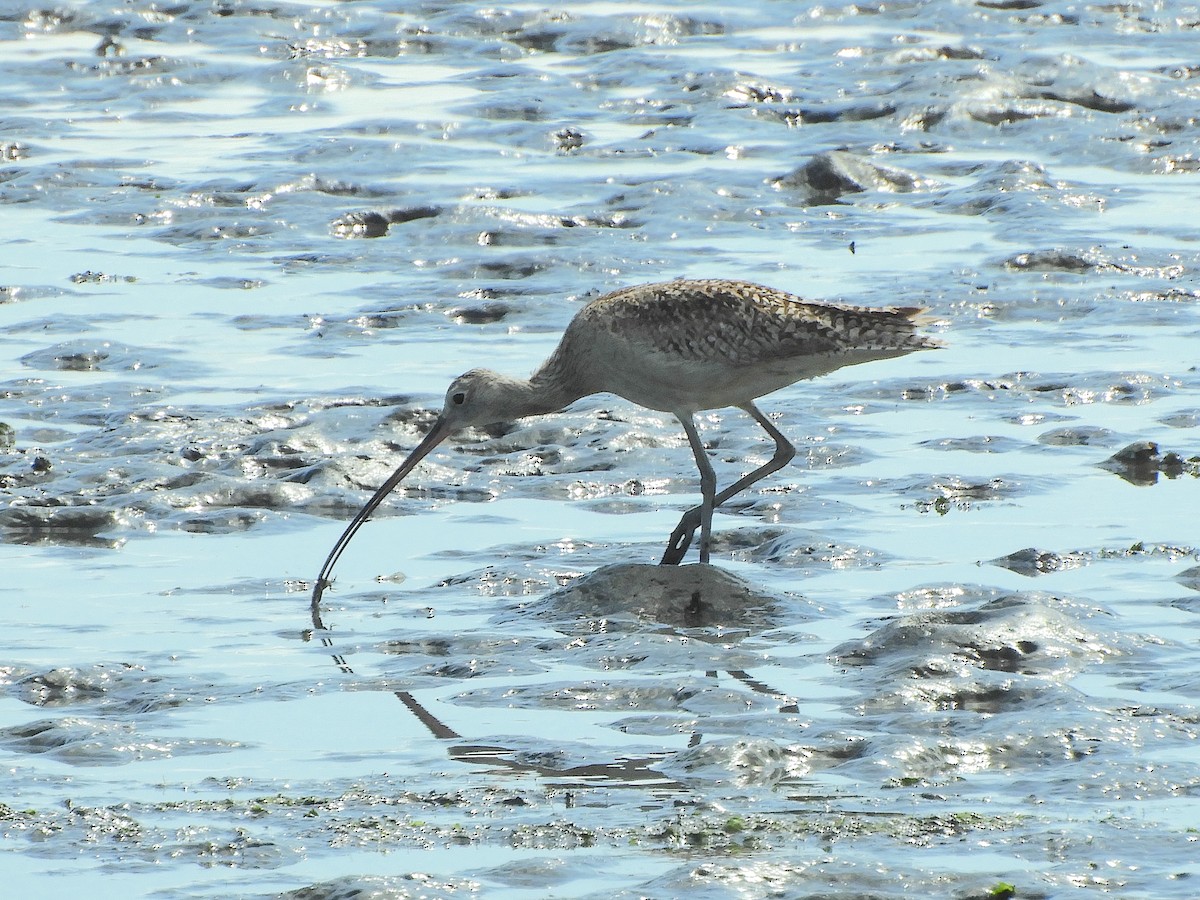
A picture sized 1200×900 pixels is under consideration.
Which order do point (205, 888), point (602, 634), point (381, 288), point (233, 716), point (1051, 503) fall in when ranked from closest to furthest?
point (205, 888), point (233, 716), point (602, 634), point (1051, 503), point (381, 288)

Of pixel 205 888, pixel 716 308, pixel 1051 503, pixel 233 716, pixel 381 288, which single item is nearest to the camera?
pixel 205 888

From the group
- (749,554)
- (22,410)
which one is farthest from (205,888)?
(22,410)

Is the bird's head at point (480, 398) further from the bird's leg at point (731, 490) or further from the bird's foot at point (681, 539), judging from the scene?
the bird's foot at point (681, 539)

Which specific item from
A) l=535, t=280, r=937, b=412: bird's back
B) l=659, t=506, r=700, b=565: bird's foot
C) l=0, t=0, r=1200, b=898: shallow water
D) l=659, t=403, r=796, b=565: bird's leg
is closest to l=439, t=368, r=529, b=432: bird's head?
l=0, t=0, r=1200, b=898: shallow water

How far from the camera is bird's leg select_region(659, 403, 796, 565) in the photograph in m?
8.89

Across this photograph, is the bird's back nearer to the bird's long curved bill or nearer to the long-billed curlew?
the long-billed curlew

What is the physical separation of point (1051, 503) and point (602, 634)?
2578 millimetres

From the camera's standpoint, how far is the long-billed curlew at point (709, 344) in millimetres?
9000

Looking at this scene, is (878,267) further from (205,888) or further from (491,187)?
(205,888)

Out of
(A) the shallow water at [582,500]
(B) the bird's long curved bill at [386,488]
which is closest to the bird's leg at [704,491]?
(A) the shallow water at [582,500]

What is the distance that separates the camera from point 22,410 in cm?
1123

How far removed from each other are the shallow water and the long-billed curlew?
0.54m

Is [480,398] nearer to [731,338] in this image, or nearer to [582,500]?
[582,500]

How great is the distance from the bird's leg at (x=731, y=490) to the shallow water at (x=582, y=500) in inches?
6.7
